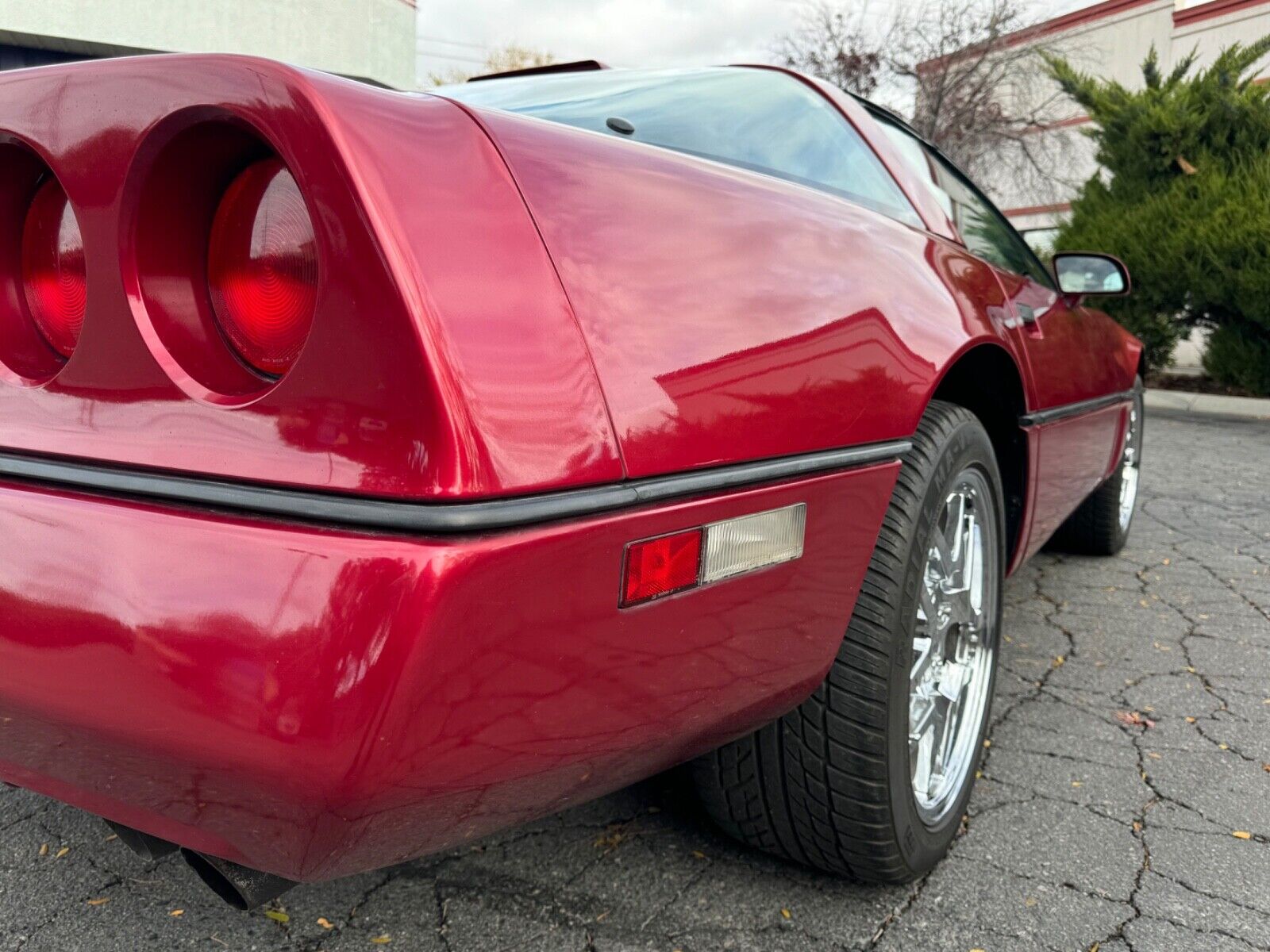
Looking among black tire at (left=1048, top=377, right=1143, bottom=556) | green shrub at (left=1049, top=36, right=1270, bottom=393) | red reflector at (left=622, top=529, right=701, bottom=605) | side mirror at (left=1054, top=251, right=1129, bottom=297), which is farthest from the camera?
green shrub at (left=1049, top=36, right=1270, bottom=393)

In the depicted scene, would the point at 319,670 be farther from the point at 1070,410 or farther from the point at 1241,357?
the point at 1241,357

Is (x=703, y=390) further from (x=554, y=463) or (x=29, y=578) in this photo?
(x=29, y=578)

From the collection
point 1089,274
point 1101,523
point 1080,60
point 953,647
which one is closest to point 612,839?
point 953,647

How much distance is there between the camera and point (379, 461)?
88 centimetres

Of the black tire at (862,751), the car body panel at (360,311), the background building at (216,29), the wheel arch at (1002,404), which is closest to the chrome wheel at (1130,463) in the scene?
the wheel arch at (1002,404)

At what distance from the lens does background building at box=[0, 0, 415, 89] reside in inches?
446

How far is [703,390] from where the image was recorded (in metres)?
1.11

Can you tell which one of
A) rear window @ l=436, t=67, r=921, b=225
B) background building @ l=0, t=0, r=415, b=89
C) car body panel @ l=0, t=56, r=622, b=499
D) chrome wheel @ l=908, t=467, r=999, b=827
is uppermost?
background building @ l=0, t=0, r=415, b=89

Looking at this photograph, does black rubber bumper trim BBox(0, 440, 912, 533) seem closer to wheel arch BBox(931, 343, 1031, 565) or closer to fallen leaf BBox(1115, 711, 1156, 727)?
wheel arch BBox(931, 343, 1031, 565)

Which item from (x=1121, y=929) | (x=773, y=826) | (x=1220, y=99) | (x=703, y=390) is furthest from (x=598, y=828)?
(x=1220, y=99)

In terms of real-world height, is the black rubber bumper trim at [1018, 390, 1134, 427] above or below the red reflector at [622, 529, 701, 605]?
below

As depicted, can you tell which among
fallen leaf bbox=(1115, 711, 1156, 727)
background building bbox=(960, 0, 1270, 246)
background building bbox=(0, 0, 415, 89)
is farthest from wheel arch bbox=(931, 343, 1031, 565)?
background building bbox=(960, 0, 1270, 246)

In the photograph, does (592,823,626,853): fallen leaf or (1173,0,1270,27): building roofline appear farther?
(1173,0,1270,27): building roofline

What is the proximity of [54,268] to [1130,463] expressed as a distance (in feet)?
13.4
